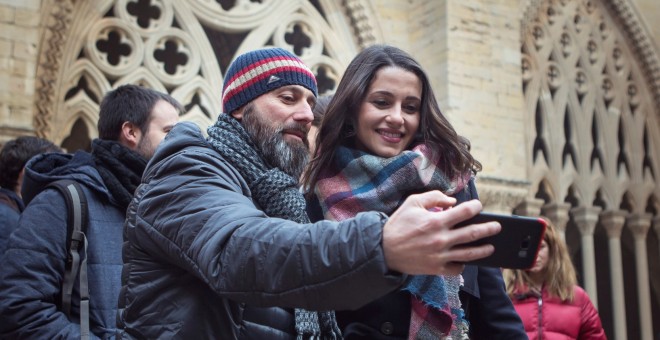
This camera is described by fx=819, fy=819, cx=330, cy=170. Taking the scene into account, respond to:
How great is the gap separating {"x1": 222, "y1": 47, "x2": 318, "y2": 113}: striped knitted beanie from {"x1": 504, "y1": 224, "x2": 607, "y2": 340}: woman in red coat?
8.13 feet

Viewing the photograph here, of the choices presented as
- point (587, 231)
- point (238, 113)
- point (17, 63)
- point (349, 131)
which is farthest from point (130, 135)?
point (587, 231)

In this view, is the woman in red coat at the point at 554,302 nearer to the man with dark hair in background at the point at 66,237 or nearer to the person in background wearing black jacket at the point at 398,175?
the person in background wearing black jacket at the point at 398,175

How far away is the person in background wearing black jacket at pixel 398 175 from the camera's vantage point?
1913 mm

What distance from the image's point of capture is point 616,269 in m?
9.46

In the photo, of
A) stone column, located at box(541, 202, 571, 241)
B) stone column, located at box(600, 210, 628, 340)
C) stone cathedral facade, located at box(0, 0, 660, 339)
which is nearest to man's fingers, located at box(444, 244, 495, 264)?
stone cathedral facade, located at box(0, 0, 660, 339)

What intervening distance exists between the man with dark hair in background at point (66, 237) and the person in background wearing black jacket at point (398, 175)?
821 mm

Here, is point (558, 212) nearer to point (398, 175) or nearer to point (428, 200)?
point (398, 175)

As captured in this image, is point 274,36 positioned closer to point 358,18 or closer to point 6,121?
point 358,18

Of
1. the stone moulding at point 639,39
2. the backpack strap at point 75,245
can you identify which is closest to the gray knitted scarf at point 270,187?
the backpack strap at point 75,245

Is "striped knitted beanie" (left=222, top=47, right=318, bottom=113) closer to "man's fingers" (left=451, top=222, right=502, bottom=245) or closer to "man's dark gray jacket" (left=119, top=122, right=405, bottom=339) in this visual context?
"man's dark gray jacket" (left=119, top=122, right=405, bottom=339)

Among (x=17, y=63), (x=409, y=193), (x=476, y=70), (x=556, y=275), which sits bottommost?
(x=556, y=275)

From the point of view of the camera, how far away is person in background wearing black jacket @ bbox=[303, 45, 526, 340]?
1913 millimetres

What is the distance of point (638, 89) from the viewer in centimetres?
1016

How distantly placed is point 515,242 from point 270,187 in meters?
0.62
